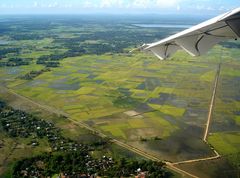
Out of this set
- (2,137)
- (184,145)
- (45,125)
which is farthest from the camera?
(45,125)

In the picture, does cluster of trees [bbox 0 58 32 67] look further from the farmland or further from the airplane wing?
the airplane wing

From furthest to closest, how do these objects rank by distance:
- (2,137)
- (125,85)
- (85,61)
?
(85,61), (125,85), (2,137)

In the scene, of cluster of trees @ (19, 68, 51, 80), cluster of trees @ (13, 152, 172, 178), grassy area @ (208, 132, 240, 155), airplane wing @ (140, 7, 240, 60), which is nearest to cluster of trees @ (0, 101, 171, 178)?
cluster of trees @ (13, 152, 172, 178)

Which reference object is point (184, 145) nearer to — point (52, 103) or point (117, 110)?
point (117, 110)

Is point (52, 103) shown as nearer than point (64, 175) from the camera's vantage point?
No

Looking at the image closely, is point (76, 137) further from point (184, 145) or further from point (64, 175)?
point (184, 145)

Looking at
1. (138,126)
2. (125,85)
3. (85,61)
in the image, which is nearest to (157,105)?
(138,126)

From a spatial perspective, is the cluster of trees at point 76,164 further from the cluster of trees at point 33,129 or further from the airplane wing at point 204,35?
the airplane wing at point 204,35

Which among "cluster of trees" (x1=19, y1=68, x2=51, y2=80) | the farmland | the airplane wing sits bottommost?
"cluster of trees" (x1=19, y1=68, x2=51, y2=80)
